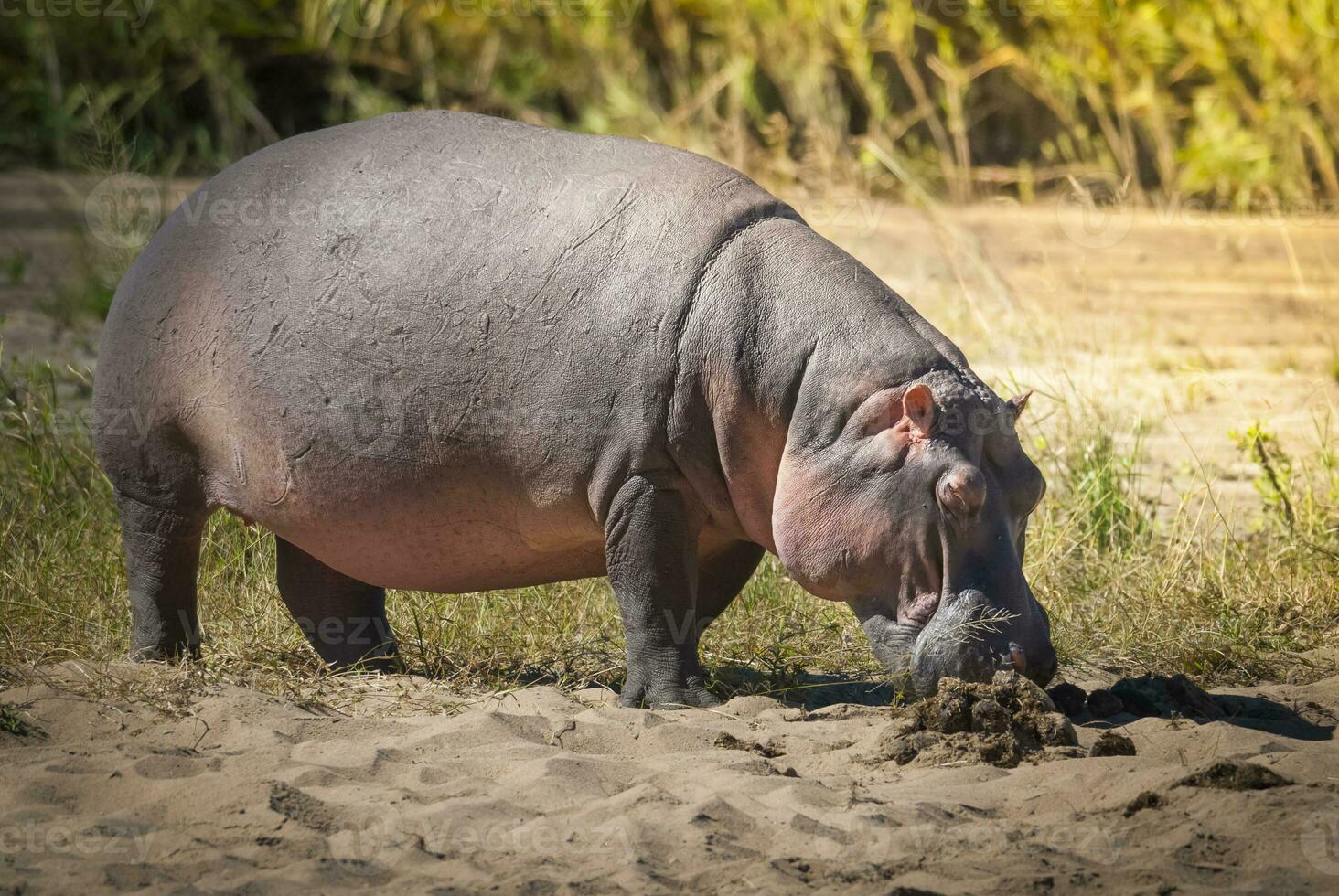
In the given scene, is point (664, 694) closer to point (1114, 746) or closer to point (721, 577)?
point (721, 577)

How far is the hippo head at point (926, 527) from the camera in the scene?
12.7 ft

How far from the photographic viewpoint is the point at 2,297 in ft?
29.6

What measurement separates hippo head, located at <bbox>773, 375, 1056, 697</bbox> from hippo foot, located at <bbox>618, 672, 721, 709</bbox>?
1.48 feet

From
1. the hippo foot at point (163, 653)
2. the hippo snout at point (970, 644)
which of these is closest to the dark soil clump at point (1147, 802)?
the hippo snout at point (970, 644)

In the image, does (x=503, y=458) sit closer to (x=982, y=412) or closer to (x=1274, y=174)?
(x=982, y=412)

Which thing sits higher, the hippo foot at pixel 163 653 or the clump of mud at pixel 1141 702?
the hippo foot at pixel 163 653
